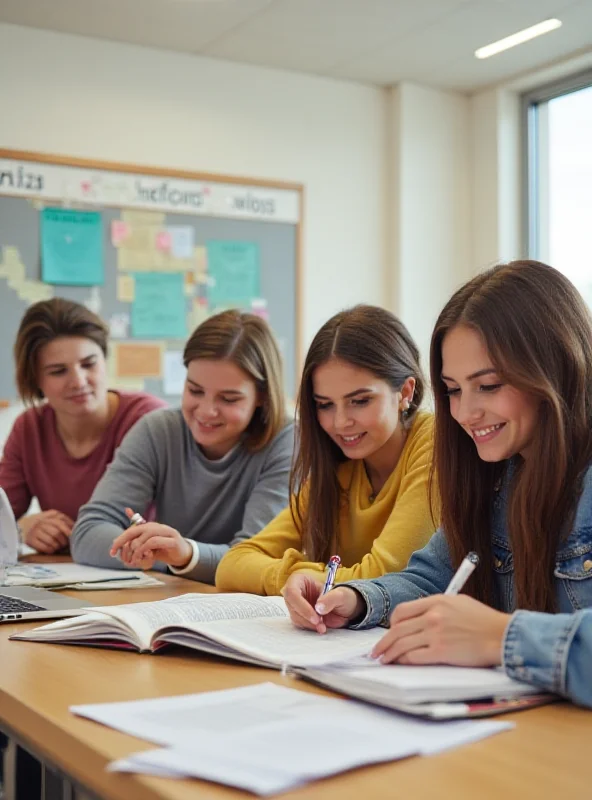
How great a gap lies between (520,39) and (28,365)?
2.31 metres

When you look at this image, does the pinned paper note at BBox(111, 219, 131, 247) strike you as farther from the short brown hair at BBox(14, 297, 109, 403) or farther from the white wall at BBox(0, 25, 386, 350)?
the short brown hair at BBox(14, 297, 109, 403)

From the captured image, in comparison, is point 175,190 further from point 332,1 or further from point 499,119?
point 499,119

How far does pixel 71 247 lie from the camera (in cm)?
372

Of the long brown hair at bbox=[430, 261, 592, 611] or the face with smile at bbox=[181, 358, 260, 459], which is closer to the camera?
the long brown hair at bbox=[430, 261, 592, 611]

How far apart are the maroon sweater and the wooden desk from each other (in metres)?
1.37

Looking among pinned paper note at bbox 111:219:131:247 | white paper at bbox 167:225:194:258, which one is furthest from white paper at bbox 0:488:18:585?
white paper at bbox 167:225:194:258

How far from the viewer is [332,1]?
3402mm

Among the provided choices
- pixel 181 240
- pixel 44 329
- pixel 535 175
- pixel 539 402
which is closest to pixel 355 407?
pixel 539 402

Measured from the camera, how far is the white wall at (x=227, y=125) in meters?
3.67

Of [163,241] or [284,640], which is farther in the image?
[163,241]

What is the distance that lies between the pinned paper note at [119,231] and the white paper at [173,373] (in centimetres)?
46

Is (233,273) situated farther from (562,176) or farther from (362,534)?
(362,534)

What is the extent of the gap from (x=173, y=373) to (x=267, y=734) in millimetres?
3136

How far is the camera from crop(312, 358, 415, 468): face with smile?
1802 millimetres
